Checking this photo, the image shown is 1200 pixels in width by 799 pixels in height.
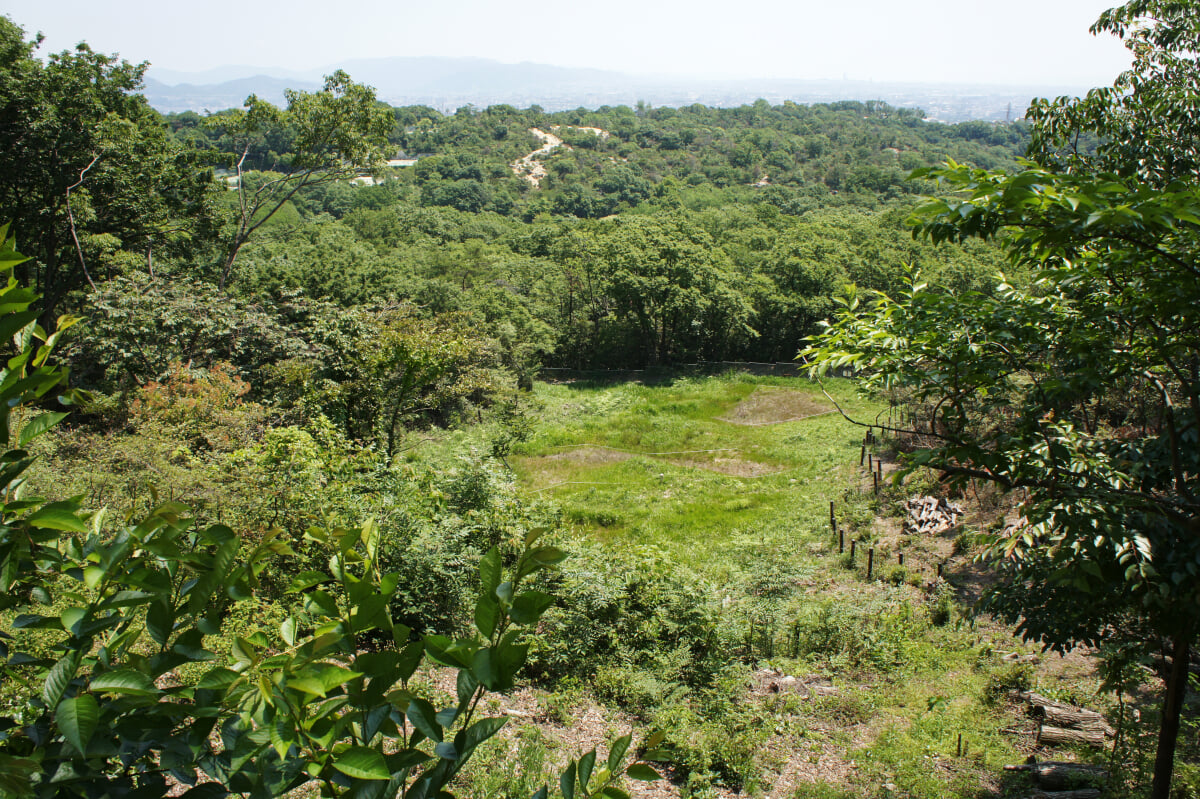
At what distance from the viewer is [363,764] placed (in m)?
1.15

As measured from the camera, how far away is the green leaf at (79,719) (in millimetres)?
1108

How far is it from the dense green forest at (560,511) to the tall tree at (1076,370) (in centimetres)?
3

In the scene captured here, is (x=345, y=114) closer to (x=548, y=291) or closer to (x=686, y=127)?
(x=548, y=291)

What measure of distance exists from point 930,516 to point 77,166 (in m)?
20.6

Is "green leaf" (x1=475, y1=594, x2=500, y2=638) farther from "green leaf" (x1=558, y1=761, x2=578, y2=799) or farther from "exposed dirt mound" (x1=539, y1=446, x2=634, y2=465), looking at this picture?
"exposed dirt mound" (x1=539, y1=446, x2=634, y2=465)

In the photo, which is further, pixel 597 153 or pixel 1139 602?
pixel 597 153

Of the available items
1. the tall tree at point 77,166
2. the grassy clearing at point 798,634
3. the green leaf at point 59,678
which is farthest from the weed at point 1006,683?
the tall tree at point 77,166

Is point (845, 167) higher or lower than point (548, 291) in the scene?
higher

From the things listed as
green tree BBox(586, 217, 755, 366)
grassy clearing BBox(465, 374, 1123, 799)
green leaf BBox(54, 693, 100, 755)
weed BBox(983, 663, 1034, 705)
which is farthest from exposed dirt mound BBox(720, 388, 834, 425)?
green leaf BBox(54, 693, 100, 755)

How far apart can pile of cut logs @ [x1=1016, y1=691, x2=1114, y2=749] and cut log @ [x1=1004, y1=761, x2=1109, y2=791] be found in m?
0.68

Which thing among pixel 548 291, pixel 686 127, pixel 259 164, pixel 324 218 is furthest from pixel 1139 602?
pixel 686 127

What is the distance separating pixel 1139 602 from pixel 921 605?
820 cm

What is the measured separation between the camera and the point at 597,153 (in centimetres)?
8700

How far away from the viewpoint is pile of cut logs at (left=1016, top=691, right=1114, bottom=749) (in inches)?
258
